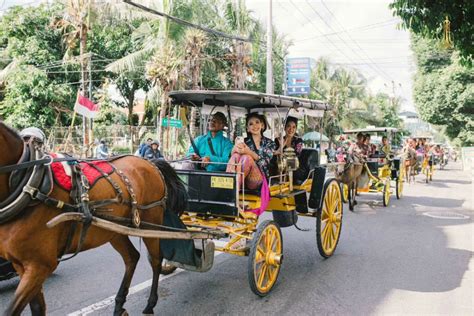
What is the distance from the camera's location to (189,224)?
491cm

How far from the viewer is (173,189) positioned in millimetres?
4441

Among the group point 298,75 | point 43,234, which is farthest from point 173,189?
point 298,75

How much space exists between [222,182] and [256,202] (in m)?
0.58

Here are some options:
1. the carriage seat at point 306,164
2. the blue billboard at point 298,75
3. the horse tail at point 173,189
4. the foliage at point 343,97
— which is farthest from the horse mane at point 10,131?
the foliage at point 343,97

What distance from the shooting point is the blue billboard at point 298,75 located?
62.1ft

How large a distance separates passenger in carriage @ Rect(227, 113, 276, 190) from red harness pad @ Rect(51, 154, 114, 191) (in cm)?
143

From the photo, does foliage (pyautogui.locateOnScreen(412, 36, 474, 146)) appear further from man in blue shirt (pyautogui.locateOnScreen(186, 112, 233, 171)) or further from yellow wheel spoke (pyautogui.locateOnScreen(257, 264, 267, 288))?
yellow wheel spoke (pyautogui.locateOnScreen(257, 264, 267, 288))

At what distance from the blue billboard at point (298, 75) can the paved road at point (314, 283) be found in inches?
486

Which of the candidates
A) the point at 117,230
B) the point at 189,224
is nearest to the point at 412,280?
the point at 189,224

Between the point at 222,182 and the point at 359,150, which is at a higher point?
the point at 359,150

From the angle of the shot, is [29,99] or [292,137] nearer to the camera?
[292,137]

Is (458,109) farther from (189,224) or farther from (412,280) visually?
(189,224)

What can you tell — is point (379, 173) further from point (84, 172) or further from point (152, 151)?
point (84, 172)

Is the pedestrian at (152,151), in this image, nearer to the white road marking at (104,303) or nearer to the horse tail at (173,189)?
the white road marking at (104,303)
